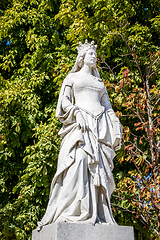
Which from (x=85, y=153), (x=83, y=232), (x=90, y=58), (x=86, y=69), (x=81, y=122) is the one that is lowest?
(x=83, y=232)

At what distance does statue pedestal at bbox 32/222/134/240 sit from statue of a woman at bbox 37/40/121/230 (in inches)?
5.8

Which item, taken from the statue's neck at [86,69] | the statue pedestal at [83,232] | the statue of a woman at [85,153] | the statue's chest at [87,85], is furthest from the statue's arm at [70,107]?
the statue pedestal at [83,232]

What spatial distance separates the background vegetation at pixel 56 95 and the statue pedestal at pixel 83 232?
155 inches

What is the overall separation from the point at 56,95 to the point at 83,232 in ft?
20.8

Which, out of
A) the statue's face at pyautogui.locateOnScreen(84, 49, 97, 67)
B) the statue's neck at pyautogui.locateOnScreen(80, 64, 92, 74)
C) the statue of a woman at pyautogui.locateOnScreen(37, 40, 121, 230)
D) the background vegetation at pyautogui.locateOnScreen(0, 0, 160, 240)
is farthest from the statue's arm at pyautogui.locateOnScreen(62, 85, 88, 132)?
the background vegetation at pyautogui.locateOnScreen(0, 0, 160, 240)

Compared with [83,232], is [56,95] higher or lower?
higher

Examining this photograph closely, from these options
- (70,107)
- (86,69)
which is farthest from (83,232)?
(86,69)

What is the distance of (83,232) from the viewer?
4043 millimetres

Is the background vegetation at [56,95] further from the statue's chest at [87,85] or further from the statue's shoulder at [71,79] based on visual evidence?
the statue's chest at [87,85]

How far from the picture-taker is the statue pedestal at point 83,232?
Result: 399 cm

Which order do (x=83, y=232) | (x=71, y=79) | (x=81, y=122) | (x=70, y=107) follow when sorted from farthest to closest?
(x=71, y=79) → (x=70, y=107) → (x=81, y=122) → (x=83, y=232)

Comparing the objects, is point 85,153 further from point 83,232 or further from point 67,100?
point 83,232

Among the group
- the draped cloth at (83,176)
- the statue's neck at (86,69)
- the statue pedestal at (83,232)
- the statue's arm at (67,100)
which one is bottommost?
the statue pedestal at (83,232)

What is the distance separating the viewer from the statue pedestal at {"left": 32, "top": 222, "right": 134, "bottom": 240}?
3986 mm
